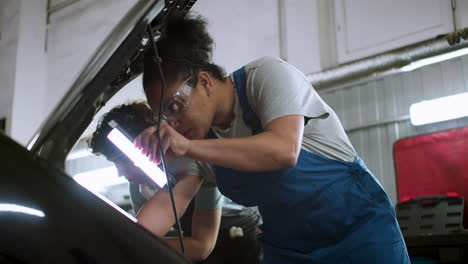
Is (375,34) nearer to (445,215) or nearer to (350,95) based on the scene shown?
(350,95)

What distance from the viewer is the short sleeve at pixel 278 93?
1.04 metres

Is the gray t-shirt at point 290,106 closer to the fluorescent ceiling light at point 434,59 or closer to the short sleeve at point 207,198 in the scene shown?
the short sleeve at point 207,198

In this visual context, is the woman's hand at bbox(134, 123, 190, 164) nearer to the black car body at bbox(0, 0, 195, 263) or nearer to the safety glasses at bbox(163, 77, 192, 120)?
the safety glasses at bbox(163, 77, 192, 120)

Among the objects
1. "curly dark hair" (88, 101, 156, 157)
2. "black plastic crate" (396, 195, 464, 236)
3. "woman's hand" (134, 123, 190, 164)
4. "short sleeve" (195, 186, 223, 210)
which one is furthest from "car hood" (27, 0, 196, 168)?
"black plastic crate" (396, 195, 464, 236)

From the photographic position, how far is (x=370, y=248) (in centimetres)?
109

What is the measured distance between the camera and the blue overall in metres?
1.11

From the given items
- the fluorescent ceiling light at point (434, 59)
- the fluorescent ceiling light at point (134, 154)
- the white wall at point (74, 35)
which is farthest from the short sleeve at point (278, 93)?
the white wall at point (74, 35)

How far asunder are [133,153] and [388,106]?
2.93 metres

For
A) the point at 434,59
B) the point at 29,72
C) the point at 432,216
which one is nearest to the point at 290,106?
the point at 432,216

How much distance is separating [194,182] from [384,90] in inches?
106

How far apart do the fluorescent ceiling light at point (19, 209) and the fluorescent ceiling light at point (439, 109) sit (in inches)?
132

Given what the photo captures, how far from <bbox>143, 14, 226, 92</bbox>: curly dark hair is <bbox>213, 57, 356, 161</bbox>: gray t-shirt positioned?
11cm

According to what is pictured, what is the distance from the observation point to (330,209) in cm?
111

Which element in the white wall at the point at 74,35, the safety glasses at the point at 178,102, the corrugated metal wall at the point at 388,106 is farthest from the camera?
the white wall at the point at 74,35
